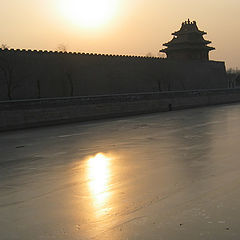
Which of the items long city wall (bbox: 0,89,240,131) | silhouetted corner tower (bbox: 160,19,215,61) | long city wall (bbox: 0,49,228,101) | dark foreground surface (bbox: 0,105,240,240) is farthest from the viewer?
silhouetted corner tower (bbox: 160,19,215,61)

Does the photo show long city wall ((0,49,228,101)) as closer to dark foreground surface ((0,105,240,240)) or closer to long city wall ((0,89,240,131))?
long city wall ((0,89,240,131))

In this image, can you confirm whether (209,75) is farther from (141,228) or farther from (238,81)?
(141,228)

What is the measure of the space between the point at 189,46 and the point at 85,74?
89.2 ft

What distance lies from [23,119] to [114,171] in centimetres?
1299

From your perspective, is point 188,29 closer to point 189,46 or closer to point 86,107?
point 189,46

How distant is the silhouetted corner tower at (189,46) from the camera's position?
57.7m

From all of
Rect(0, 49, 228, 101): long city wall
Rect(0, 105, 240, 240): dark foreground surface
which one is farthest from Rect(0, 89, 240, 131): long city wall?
Rect(0, 105, 240, 240): dark foreground surface

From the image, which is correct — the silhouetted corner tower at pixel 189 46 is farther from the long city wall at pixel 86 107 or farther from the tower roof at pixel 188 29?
the long city wall at pixel 86 107

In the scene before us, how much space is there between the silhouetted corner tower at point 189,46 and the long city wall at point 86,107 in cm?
2387

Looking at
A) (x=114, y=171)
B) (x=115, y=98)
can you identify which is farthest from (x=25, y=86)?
(x=114, y=171)

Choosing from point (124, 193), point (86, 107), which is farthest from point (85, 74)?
point (124, 193)

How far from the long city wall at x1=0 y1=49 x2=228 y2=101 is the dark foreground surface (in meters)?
18.7

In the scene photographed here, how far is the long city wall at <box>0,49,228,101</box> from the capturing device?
28.5 meters

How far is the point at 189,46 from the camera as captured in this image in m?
57.3
